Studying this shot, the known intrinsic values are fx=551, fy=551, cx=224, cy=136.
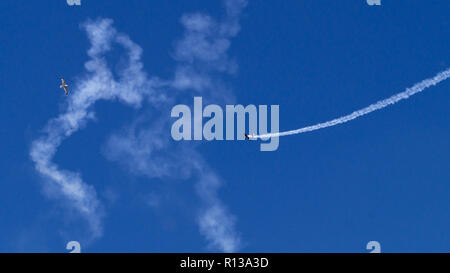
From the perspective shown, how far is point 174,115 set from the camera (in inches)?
4936
